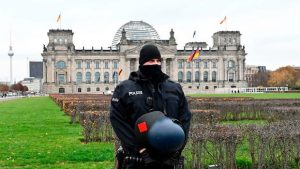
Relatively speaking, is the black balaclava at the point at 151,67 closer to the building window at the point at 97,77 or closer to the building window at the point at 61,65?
the building window at the point at 61,65

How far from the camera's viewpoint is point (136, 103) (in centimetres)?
673

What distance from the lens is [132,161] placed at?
6.65m

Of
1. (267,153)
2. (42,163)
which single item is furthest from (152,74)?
(42,163)

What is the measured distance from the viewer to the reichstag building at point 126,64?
157750mm

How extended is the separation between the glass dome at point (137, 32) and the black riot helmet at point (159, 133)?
171 meters

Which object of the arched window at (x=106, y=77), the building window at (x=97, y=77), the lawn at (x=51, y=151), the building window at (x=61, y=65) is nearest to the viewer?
the lawn at (x=51, y=151)

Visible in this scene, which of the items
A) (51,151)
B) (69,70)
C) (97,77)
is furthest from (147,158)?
(97,77)

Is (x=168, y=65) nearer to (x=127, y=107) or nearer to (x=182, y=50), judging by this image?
(x=182, y=50)

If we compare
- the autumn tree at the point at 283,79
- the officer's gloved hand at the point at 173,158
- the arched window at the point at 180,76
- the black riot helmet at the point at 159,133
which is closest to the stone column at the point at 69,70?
the arched window at the point at 180,76

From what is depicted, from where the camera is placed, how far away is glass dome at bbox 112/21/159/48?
17762cm

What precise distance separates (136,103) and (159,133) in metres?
0.88

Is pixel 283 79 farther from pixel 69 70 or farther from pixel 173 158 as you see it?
pixel 173 158

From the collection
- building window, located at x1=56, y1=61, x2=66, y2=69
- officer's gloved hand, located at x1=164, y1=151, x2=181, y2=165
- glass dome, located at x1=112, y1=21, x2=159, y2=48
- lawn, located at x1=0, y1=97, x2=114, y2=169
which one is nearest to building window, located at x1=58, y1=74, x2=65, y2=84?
building window, located at x1=56, y1=61, x2=66, y2=69

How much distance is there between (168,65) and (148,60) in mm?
157754
